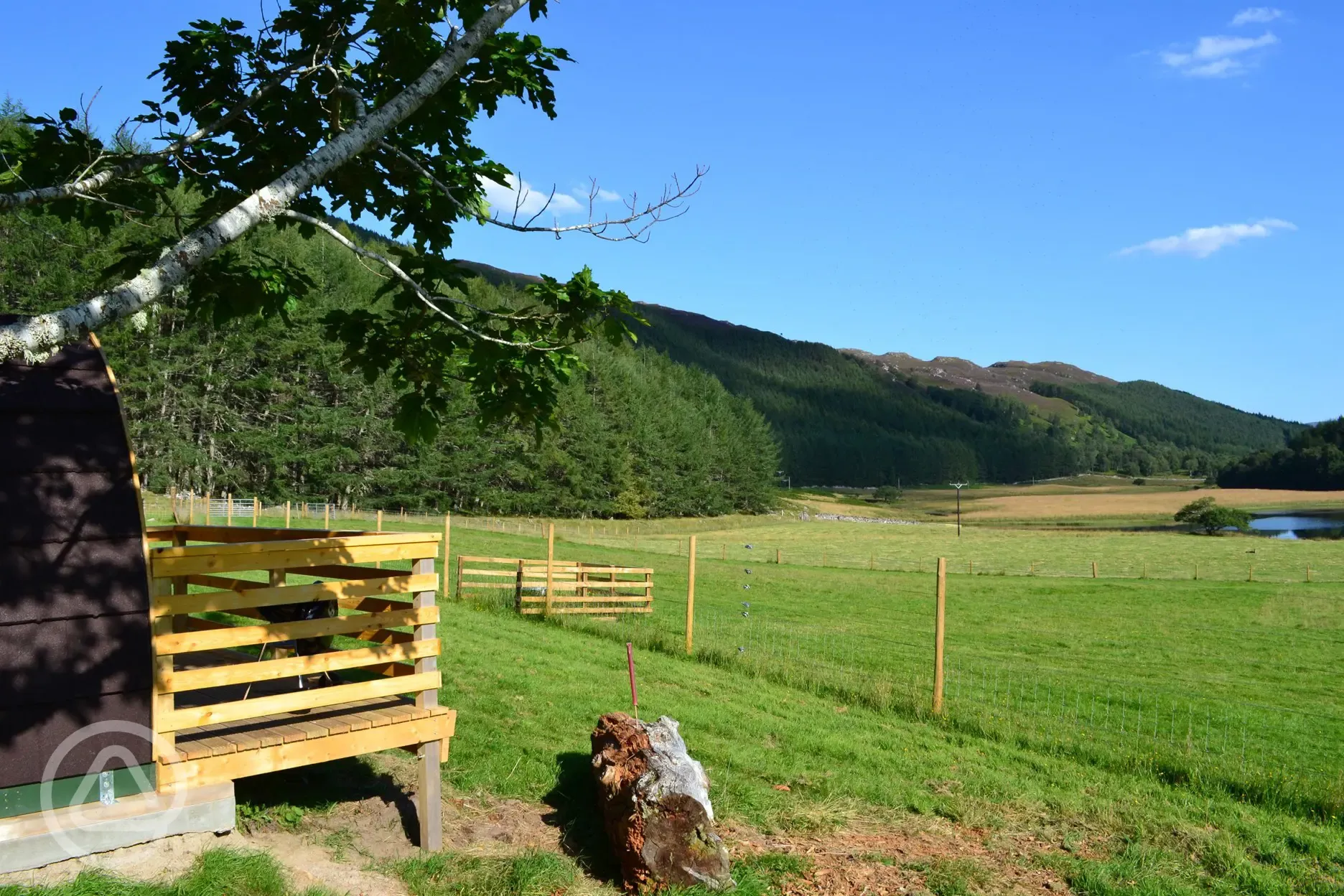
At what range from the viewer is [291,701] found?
20.4 feet

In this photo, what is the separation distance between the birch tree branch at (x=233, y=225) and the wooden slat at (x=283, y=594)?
65.6 inches

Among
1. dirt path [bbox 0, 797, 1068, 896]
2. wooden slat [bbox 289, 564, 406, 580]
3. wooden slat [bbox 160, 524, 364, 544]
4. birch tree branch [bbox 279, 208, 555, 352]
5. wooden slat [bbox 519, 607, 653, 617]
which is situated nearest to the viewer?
dirt path [bbox 0, 797, 1068, 896]

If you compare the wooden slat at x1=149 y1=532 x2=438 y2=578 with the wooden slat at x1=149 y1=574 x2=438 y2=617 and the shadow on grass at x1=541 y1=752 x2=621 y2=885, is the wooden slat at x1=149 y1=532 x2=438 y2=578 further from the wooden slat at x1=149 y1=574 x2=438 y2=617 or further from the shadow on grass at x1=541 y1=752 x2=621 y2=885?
the shadow on grass at x1=541 y1=752 x2=621 y2=885

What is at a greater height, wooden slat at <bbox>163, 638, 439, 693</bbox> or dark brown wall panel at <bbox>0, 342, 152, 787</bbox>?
dark brown wall panel at <bbox>0, 342, 152, 787</bbox>

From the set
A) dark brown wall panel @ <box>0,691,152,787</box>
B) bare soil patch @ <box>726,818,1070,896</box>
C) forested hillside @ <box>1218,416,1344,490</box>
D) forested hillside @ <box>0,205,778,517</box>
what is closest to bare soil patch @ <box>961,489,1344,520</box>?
forested hillside @ <box>1218,416,1344,490</box>

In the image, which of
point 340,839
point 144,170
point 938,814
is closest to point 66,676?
point 340,839

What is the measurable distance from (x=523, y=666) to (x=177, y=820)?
306 inches

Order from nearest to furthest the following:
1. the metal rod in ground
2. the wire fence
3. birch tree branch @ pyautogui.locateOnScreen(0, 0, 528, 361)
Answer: birch tree branch @ pyautogui.locateOnScreen(0, 0, 528, 361) → the metal rod in ground → the wire fence

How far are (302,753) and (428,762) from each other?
37.4 inches

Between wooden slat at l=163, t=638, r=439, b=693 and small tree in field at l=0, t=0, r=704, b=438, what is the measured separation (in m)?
1.66

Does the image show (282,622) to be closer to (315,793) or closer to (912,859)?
(315,793)

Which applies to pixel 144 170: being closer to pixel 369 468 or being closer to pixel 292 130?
pixel 292 130

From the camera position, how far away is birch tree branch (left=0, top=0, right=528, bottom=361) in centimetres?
447

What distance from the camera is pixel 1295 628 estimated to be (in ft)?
104
